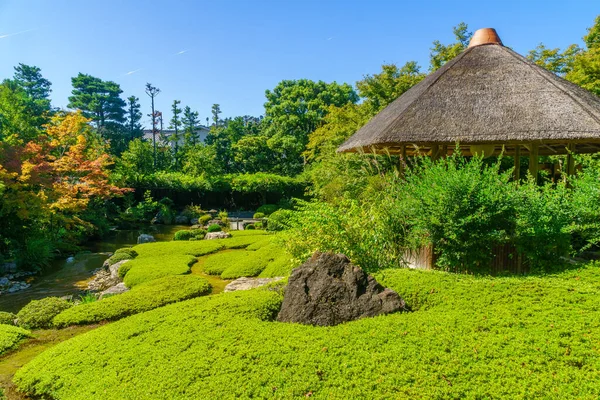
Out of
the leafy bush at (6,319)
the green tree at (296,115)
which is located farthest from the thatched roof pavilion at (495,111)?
the green tree at (296,115)

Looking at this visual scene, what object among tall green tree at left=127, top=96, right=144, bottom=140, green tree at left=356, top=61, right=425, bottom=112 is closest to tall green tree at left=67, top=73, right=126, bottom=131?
tall green tree at left=127, top=96, right=144, bottom=140

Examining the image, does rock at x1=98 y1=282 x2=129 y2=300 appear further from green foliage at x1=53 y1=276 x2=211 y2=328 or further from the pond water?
the pond water

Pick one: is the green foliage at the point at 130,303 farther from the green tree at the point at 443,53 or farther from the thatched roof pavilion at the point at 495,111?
the green tree at the point at 443,53

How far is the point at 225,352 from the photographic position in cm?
362

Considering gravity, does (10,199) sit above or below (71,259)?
above

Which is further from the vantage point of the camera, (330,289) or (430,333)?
(330,289)

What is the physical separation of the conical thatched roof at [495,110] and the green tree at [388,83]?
6.58 metres

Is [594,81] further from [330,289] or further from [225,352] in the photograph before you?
[225,352]

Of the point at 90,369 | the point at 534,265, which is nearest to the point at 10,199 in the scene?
the point at 90,369

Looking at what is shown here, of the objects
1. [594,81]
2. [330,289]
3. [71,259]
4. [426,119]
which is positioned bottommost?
[71,259]

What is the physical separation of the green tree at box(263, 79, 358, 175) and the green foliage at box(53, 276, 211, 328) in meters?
24.6

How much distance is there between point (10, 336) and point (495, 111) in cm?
969

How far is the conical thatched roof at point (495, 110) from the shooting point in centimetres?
758

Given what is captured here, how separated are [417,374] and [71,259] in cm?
1319
